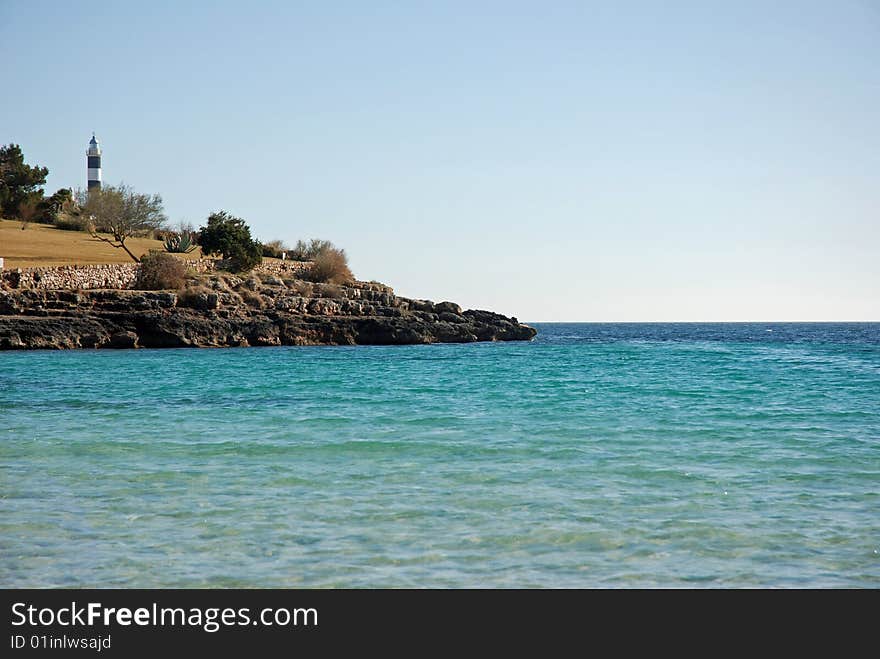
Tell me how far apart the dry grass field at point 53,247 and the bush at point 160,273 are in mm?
4137

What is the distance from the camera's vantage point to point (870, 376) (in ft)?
93.7

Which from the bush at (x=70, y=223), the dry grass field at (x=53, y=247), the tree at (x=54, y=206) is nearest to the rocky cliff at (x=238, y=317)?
the dry grass field at (x=53, y=247)

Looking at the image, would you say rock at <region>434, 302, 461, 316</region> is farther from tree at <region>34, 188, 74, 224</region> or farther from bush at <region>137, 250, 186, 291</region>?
tree at <region>34, 188, 74, 224</region>

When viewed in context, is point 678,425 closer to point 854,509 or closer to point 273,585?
point 854,509

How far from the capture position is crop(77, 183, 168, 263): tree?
69688mm

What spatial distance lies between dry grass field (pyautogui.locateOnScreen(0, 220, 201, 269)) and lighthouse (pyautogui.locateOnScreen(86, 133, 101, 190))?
2322 cm

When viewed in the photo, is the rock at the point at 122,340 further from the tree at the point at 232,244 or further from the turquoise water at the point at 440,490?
the turquoise water at the point at 440,490

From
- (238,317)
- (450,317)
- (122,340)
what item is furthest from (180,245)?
(122,340)

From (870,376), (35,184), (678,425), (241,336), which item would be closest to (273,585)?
(678,425)

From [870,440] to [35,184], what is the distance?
258ft

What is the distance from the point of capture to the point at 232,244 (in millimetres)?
63344
